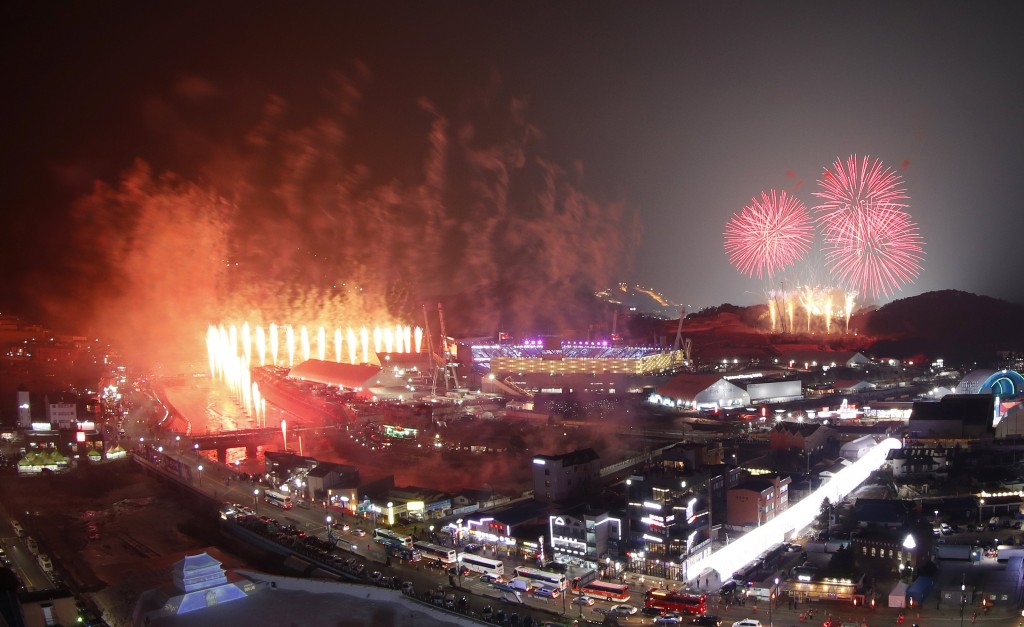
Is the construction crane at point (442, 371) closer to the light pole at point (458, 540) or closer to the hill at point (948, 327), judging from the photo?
the light pole at point (458, 540)

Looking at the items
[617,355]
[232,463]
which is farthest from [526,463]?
[617,355]

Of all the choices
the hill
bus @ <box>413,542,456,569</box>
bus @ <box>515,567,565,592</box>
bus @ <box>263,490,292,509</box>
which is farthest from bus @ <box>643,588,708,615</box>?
the hill

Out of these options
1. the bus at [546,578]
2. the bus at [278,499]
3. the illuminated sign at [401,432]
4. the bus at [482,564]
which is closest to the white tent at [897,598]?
the bus at [546,578]

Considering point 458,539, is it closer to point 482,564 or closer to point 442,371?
point 482,564

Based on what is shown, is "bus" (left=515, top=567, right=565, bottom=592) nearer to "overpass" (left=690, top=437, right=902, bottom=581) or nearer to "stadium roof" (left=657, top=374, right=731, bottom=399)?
"overpass" (left=690, top=437, right=902, bottom=581)

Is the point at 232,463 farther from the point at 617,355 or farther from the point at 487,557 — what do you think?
the point at 617,355
